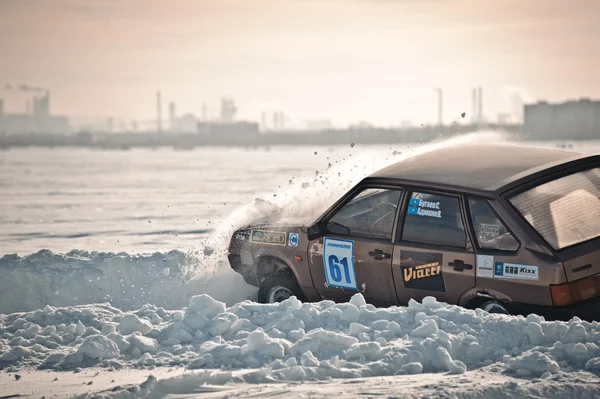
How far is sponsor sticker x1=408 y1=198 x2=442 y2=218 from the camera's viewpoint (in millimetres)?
7276

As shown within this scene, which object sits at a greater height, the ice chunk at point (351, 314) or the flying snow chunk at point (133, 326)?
the ice chunk at point (351, 314)

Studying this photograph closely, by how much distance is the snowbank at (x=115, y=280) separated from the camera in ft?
34.0

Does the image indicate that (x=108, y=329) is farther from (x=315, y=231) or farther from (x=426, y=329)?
(x=426, y=329)

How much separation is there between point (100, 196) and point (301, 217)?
2199 cm

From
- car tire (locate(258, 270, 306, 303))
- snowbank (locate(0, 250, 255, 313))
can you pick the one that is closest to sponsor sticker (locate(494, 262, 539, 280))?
car tire (locate(258, 270, 306, 303))

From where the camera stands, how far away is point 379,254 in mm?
7480

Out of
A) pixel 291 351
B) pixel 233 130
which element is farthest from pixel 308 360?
pixel 233 130

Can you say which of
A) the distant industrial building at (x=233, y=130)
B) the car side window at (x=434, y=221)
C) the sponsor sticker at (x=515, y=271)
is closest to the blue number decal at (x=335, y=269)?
the car side window at (x=434, y=221)

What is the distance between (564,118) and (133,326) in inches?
6314

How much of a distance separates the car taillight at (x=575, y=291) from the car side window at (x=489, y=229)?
0.46 metres

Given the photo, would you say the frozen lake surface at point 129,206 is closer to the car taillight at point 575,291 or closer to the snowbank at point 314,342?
the snowbank at point 314,342

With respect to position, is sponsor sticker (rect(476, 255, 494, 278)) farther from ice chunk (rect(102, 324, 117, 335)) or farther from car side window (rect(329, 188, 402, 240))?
ice chunk (rect(102, 324, 117, 335))

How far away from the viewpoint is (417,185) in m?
7.41

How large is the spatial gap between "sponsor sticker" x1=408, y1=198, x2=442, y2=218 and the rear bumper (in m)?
0.96
